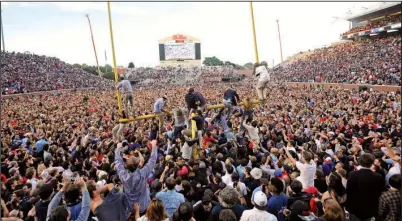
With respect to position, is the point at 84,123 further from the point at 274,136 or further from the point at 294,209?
the point at 294,209

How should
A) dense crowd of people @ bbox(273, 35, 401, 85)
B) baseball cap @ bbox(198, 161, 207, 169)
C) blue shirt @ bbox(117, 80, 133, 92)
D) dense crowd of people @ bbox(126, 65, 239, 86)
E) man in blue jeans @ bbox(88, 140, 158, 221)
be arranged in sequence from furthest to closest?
dense crowd of people @ bbox(126, 65, 239, 86), dense crowd of people @ bbox(273, 35, 401, 85), blue shirt @ bbox(117, 80, 133, 92), baseball cap @ bbox(198, 161, 207, 169), man in blue jeans @ bbox(88, 140, 158, 221)

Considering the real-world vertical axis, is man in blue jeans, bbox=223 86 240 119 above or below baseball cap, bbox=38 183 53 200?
above

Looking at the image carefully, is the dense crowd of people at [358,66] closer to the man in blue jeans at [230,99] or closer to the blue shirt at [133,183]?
the man in blue jeans at [230,99]

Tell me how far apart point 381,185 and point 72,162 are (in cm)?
592

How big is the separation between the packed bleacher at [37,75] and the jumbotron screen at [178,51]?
26.7m

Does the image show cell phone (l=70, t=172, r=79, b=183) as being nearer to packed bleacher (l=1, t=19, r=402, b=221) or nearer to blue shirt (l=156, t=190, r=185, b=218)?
packed bleacher (l=1, t=19, r=402, b=221)

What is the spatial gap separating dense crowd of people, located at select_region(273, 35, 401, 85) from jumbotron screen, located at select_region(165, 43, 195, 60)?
3111 centimetres

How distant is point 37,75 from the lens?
43594 mm

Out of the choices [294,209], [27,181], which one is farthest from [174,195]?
[27,181]

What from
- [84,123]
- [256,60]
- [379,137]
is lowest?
[379,137]

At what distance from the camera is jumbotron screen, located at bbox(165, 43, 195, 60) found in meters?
78.3

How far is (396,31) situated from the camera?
132 ft

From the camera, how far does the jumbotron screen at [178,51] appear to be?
78294mm

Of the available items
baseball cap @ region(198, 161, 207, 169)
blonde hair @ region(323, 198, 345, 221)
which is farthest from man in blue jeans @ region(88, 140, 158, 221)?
blonde hair @ region(323, 198, 345, 221)
